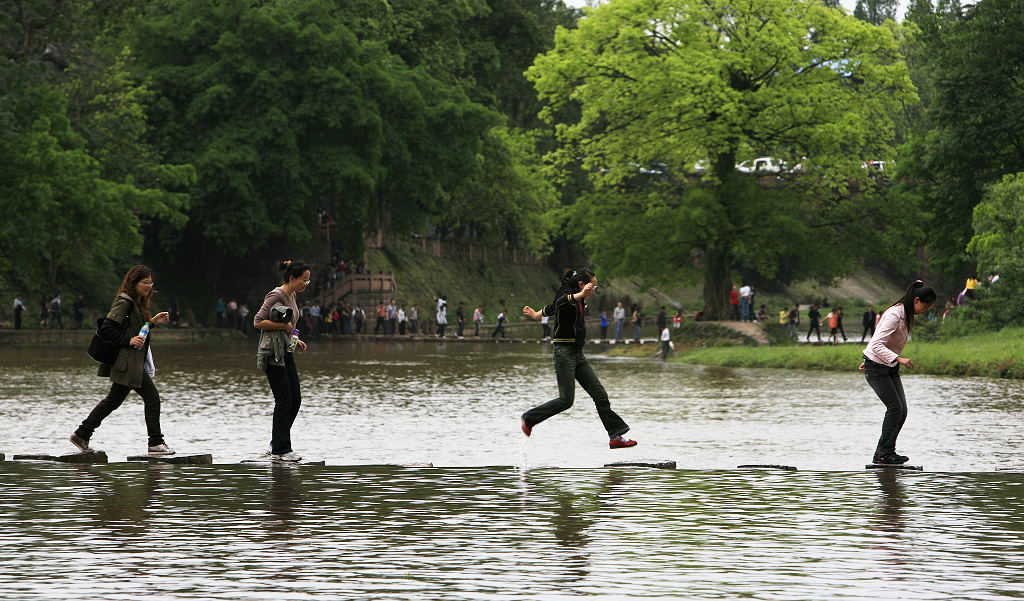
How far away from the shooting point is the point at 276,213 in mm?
56812

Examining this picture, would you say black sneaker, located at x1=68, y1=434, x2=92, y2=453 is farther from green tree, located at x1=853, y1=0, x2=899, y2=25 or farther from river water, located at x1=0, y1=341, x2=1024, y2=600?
green tree, located at x1=853, y1=0, x2=899, y2=25

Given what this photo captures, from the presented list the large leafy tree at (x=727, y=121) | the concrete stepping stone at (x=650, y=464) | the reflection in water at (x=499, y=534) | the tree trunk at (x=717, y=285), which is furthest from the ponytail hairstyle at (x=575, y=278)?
the tree trunk at (x=717, y=285)

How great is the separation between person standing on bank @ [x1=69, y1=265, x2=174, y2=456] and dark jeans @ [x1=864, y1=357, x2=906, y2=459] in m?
6.27

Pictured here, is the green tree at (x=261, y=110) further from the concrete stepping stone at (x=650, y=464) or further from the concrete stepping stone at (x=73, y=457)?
the concrete stepping stone at (x=650, y=464)

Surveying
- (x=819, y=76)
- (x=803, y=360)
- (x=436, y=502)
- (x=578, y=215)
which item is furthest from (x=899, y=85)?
(x=436, y=502)

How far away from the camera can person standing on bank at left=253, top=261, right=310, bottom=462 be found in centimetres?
1265

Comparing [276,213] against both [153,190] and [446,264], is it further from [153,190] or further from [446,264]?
[446,264]

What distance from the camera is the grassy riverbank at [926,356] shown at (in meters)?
27.2

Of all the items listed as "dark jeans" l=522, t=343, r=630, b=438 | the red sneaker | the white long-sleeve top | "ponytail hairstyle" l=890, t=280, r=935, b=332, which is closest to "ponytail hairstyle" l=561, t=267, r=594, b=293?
"dark jeans" l=522, t=343, r=630, b=438

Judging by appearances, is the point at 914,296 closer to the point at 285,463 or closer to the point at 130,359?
the point at 285,463

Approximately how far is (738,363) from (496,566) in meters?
26.9

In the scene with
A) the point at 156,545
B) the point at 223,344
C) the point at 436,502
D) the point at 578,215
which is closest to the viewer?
the point at 156,545

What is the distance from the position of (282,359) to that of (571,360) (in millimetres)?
2754

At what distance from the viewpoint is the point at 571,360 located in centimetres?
1363
